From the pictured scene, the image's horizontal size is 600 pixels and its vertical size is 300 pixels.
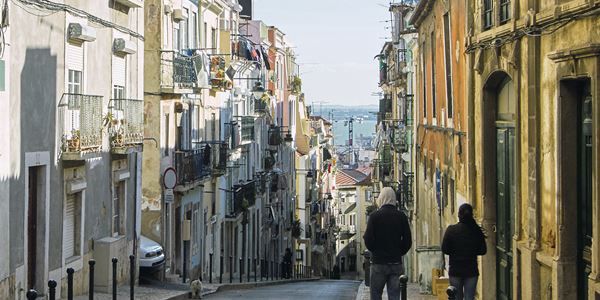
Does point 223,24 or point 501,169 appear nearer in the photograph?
point 501,169

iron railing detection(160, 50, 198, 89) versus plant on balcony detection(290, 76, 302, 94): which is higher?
plant on balcony detection(290, 76, 302, 94)

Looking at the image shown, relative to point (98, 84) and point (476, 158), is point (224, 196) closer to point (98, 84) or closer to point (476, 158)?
point (98, 84)

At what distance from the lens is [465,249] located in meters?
12.9

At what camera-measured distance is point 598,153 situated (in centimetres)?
1031

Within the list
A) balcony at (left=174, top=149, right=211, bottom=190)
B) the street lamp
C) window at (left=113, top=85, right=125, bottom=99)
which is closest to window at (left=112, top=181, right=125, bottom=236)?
window at (left=113, top=85, right=125, bottom=99)

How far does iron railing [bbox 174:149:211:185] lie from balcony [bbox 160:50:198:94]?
196 cm

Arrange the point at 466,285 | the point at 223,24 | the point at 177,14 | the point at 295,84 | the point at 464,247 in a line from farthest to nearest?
the point at 295,84 → the point at 223,24 → the point at 177,14 → the point at 466,285 → the point at 464,247

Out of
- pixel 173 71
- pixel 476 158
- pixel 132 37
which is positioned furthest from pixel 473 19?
pixel 173 71

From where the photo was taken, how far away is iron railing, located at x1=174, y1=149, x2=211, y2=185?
2978 cm

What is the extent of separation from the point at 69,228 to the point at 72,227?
0.20m

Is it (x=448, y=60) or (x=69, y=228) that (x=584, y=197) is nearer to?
(x=69, y=228)

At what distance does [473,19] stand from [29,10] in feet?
22.9

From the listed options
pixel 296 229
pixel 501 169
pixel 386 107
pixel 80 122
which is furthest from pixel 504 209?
pixel 296 229

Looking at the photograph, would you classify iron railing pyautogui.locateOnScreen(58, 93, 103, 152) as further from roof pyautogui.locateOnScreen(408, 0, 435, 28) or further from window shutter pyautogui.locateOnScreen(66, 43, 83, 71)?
roof pyautogui.locateOnScreen(408, 0, 435, 28)
